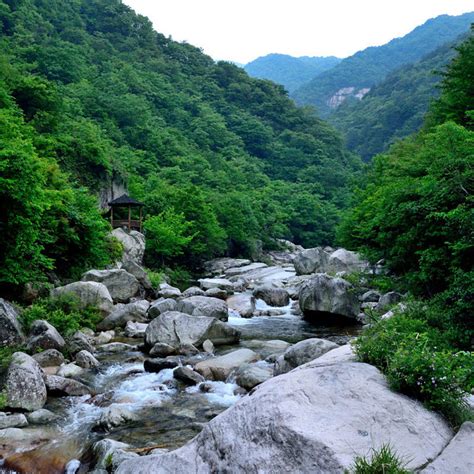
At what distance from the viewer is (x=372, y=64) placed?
164625 mm

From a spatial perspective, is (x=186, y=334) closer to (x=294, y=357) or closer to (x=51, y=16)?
(x=294, y=357)

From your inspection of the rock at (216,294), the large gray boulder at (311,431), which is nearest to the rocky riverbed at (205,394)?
the large gray boulder at (311,431)

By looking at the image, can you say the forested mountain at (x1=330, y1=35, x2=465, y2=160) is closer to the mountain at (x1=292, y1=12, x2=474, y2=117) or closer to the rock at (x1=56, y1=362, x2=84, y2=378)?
the mountain at (x1=292, y1=12, x2=474, y2=117)

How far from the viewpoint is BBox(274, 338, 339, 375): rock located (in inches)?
400

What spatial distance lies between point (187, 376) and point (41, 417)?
331cm

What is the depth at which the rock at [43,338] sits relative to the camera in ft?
37.5

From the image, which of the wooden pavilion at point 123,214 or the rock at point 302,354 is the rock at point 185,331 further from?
the wooden pavilion at point 123,214

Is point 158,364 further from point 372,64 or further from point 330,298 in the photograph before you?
point 372,64

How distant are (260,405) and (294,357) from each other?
17.8ft

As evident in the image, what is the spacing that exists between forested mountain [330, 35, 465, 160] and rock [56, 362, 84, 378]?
76518 millimetres

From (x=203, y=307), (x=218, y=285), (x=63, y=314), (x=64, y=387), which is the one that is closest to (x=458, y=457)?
(x=64, y=387)

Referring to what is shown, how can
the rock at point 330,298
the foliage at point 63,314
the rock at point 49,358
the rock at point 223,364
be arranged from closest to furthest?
the rock at point 49,358 < the rock at point 223,364 < the foliage at point 63,314 < the rock at point 330,298

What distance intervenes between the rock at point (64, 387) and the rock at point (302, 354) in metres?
4.22

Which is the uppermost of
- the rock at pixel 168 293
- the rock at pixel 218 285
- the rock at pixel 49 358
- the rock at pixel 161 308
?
the rock at pixel 49 358
